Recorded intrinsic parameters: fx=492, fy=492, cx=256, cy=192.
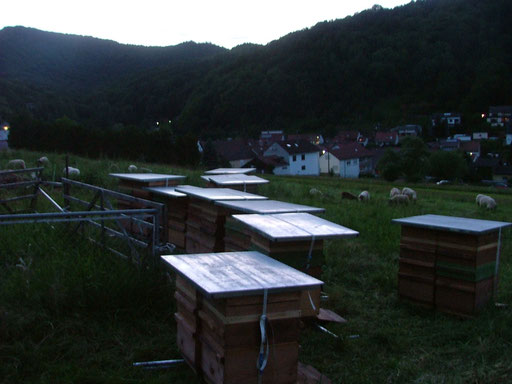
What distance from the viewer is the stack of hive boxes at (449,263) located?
628 centimetres

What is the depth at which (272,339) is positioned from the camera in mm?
3773

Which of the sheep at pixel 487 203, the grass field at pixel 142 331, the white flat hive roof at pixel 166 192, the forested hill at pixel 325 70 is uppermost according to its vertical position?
the forested hill at pixel 325 70

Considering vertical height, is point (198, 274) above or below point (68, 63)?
below

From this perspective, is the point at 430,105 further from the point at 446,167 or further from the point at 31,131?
the point at 31,131

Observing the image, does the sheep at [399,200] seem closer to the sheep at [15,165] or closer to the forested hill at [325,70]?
the sheep at [15,165]

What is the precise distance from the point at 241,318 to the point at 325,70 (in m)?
133

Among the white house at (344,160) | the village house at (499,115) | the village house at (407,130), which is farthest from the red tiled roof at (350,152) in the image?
the village house at (499,115)

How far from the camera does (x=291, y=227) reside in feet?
17.6

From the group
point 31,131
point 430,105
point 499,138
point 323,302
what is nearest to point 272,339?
point 323,302

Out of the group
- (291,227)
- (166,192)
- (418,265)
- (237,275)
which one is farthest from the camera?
(166,192)

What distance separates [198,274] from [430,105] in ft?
444

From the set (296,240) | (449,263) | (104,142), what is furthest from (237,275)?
A: (104,142)

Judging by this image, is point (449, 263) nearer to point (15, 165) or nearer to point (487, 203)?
point (487, 203)

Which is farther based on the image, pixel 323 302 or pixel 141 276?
pixel 323 302
